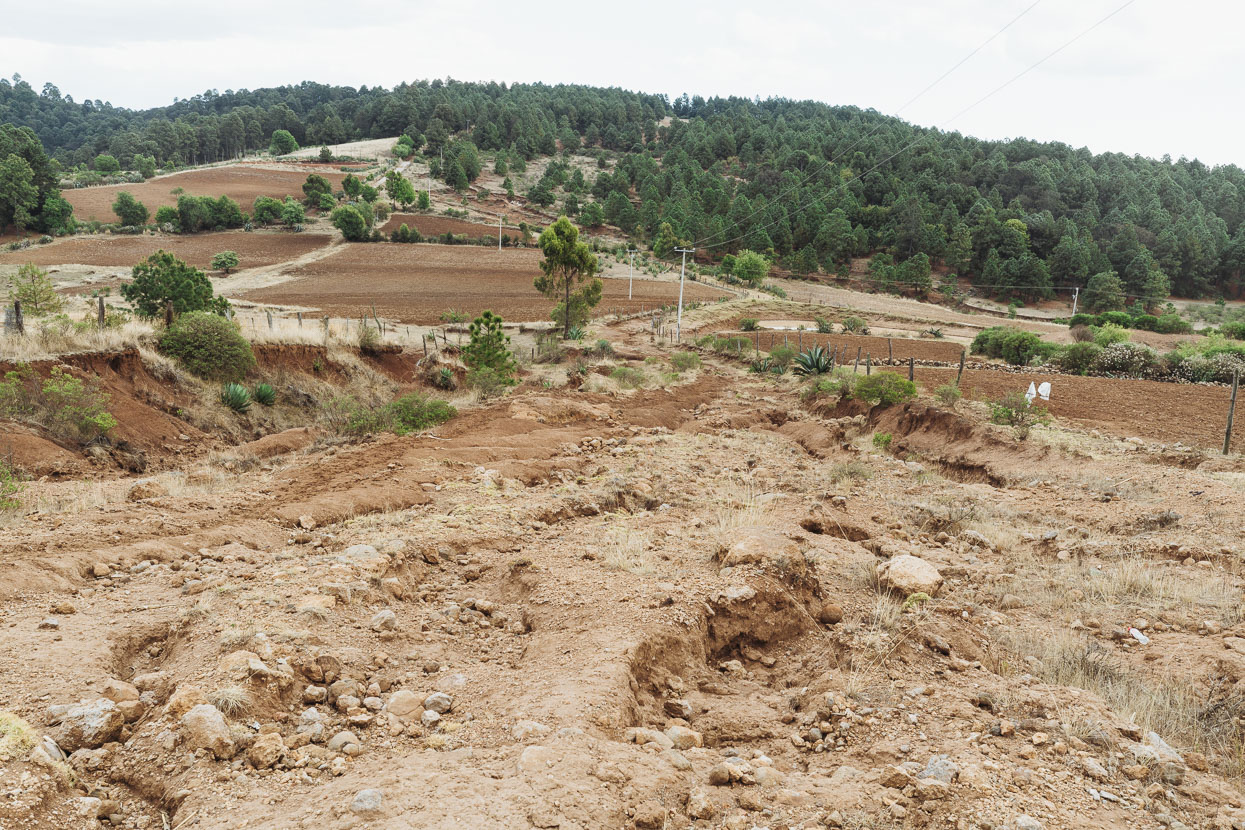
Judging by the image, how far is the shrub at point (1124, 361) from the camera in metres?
29.6

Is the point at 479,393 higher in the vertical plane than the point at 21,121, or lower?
lower

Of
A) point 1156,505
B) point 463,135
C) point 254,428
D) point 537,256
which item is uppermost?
point 463,135

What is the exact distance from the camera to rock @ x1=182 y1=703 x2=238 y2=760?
3770 mm

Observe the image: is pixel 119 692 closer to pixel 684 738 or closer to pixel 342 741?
pixel 342 741

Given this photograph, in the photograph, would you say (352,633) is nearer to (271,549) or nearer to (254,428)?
Answer: (271,549)

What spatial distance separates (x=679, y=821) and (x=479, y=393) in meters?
17.0

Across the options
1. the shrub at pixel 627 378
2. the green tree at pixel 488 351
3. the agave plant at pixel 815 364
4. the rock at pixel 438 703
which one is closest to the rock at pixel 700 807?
the rock at pixel 438 703

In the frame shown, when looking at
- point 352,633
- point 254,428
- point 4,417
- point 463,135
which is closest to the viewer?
point 352,633

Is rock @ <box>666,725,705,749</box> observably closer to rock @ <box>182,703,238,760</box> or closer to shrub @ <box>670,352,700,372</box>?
rock @ <box>182,703,238,760</box>

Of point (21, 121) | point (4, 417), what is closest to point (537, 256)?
point (4, 417)

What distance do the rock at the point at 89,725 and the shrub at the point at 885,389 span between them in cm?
1730

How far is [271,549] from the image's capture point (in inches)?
301

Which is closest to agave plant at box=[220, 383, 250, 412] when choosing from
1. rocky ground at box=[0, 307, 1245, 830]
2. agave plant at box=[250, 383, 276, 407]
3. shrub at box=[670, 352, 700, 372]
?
agave plant at box=[250, 383, 276, 407]

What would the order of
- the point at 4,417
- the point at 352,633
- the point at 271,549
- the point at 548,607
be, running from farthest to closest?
the point at 4,417
the point at 271,549
the point at 548,607
the point at 352,633
